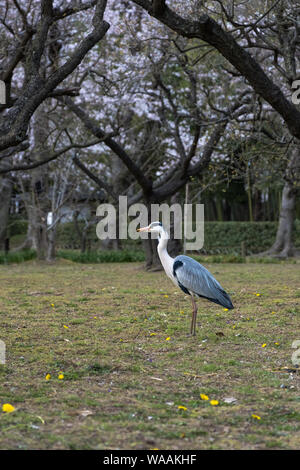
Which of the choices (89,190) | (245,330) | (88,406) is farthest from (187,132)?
(88,406)

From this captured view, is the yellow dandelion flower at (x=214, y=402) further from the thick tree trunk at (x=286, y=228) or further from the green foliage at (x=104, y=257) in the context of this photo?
the thick tree trunk at (x=286, y=228)

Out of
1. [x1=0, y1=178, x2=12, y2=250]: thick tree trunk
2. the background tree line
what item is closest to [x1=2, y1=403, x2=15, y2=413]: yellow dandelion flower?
the background tree line

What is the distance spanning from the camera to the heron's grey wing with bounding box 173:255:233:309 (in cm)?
662

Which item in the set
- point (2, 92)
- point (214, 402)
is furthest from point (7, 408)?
point (2, 92)

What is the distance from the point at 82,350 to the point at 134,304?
10.4ft

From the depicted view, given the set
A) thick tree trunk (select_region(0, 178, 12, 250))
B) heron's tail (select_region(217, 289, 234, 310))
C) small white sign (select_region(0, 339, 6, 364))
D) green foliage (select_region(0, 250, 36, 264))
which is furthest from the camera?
thick tree trunk (select_region(0, 178, 12, 250))

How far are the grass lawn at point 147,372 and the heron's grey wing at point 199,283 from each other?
0.46 m

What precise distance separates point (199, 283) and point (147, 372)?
67.5 inches

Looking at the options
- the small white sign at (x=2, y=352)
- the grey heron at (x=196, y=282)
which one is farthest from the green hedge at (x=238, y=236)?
the small white sign at (x=2, y=352)

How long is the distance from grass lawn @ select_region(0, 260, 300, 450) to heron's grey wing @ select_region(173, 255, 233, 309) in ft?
1.49

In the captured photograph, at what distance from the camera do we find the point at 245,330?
7047mm

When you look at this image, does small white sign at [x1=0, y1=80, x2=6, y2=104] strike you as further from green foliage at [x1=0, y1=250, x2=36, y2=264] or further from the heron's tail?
green foliage at [x1=0, y1=250, x2=36, y2=264]

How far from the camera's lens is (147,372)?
5.18 meters
